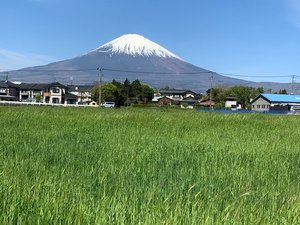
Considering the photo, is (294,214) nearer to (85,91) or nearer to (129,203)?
(129,203)

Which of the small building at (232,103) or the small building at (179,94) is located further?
the small building at (179,94)

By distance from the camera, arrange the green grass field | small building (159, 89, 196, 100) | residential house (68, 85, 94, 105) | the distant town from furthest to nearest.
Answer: small building (159, 89, 196, 100) < residential house (68, 85, 94, 105) < the distant town < the green grass field

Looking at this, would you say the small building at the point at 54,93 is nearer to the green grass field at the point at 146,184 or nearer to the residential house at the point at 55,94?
the residential house at the point at 55,94

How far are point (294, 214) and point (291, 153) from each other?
13.5 ft

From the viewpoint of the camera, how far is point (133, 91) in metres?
66.5

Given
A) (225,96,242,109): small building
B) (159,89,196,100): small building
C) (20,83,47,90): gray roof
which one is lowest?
(225,96,242,109): small building

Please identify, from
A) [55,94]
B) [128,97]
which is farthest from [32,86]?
[128,97]

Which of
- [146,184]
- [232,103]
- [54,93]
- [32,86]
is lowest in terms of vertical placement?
[232,103]

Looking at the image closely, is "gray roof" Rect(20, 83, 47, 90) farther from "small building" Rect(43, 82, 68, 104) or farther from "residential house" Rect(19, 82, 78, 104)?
"small building" Rect(43, 82, 68, 104)

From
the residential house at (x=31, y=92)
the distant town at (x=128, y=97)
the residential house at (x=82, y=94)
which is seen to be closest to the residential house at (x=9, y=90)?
the distant town at (x=128, y=97)

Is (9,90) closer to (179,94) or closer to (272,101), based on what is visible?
(179,94)

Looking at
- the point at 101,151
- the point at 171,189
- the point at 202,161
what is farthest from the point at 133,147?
the point at 171,189

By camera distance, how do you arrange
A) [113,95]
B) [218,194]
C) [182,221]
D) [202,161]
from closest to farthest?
[182,221]
[218,194]
[202,161]
[113,95]

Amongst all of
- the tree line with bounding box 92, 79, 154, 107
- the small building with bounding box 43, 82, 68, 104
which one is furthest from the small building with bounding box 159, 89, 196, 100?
the small building with bounding box 43, 82, 68, 104
